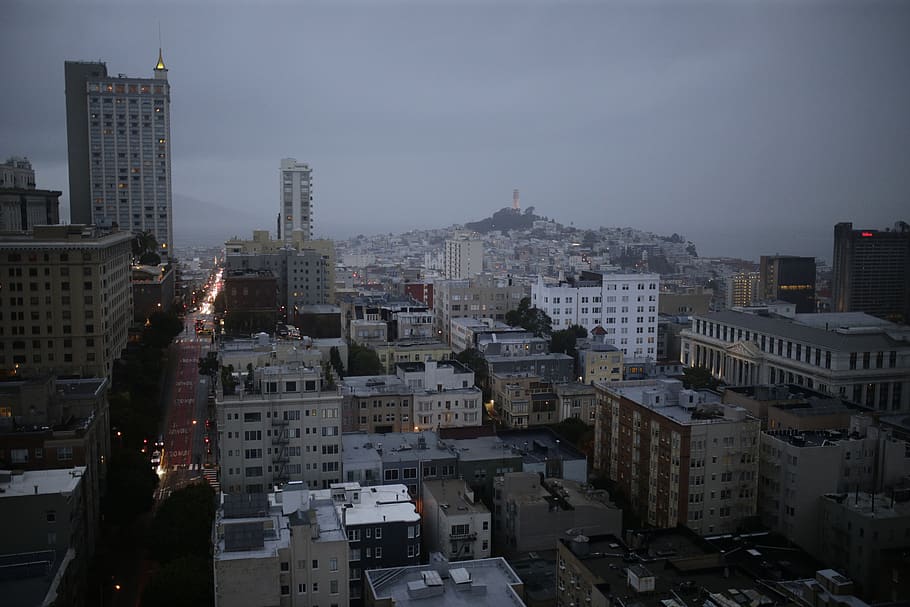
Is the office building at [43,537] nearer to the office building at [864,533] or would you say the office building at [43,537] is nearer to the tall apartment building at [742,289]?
the office building at [864,533]

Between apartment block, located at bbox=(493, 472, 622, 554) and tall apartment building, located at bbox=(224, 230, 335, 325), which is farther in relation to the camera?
tall apartment building, located at bbox=(224, 230, 335, 325)

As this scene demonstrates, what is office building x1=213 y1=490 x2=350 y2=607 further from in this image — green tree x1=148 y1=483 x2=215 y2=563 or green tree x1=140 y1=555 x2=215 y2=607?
green tree x1=148 y1=483 x2=215 y2=563

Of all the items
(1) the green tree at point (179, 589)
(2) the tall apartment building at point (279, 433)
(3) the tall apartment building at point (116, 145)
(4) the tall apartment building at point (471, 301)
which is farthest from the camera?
(3) the tall apartment building at point (116, 145)

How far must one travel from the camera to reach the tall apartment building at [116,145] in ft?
165

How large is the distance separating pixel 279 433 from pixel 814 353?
16657 millimetres

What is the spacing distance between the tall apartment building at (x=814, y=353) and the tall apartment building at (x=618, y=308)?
3.58 meters

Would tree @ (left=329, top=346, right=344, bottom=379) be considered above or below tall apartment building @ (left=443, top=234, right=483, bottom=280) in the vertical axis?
below

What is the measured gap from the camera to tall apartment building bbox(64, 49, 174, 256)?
50406mm

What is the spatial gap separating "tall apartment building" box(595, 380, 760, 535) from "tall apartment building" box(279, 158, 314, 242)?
50.2 metres

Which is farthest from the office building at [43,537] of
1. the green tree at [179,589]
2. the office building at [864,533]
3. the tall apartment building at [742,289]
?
the tall apartment building at [742,289]

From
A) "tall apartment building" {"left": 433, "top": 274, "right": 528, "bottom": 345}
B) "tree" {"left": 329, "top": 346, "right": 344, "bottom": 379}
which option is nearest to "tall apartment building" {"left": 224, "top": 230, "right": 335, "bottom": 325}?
"tall apartment building" {"left": 433, "top": 274, "right": 528, "bottom": 345}

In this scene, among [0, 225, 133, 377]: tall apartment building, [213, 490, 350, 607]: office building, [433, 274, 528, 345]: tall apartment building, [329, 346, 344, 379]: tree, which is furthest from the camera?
[433, 274, 528, 345]: tall apartment building

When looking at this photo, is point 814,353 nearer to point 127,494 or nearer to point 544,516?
point 544,516

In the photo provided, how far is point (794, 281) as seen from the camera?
3922 cm
